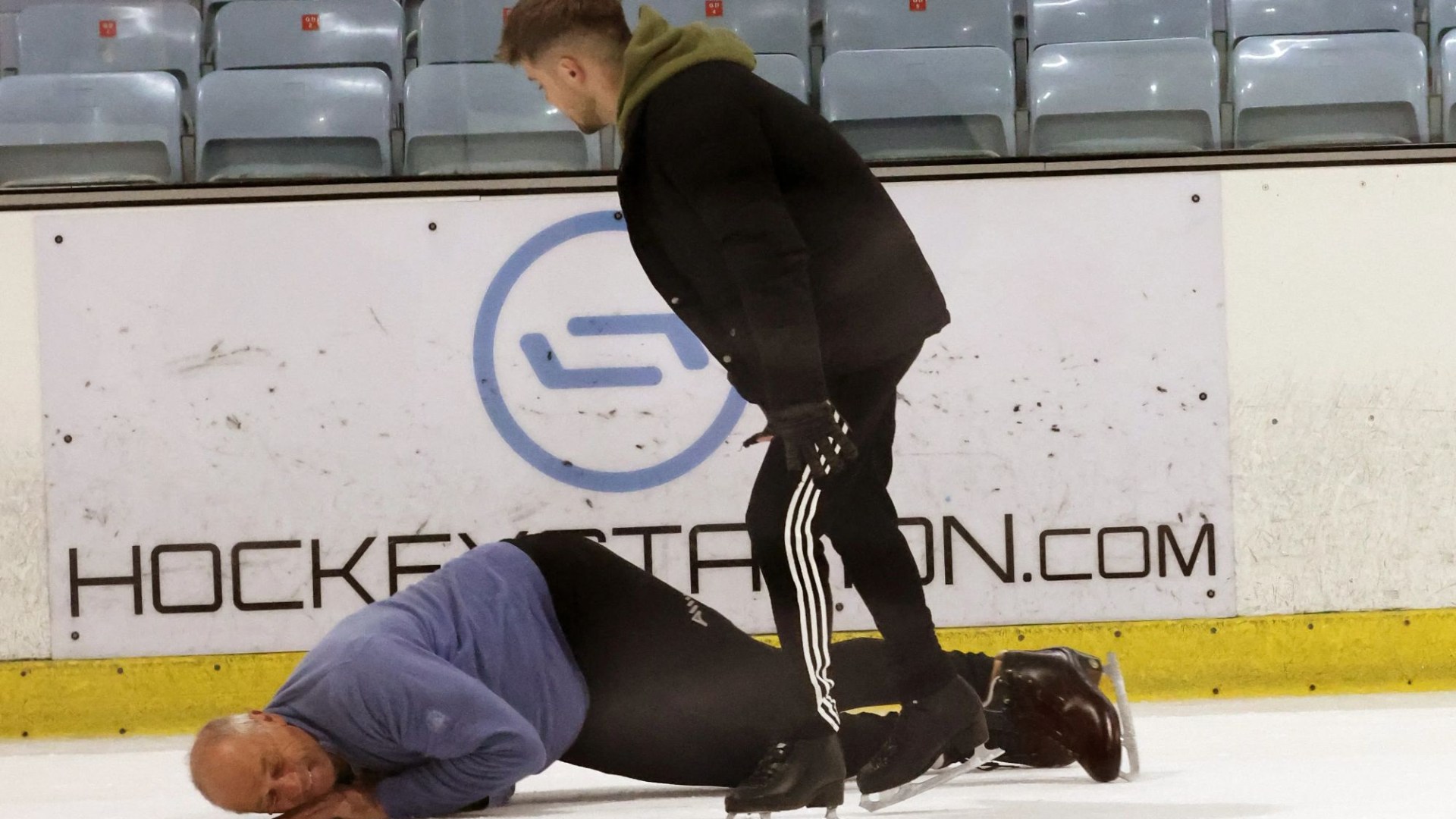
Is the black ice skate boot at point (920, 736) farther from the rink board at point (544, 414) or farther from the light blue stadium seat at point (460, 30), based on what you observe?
the light blue stadium seat at point (460, 30)

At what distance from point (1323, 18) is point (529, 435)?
2.43 meters

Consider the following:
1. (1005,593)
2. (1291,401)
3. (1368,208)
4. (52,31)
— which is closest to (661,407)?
(1005,593)

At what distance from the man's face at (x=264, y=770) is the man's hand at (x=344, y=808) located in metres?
0.02

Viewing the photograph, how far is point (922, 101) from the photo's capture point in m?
3.72

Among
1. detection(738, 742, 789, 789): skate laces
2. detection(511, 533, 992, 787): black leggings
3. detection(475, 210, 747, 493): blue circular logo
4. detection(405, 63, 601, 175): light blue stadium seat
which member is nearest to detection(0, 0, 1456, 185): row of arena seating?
detection(405, 63, 601, 175): light blue stadium seat

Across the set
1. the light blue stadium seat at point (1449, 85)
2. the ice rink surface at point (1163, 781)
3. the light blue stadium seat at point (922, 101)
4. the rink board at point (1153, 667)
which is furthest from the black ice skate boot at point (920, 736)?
the light blue stadium seat at point (1449, 85)

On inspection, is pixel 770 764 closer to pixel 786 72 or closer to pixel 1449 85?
pixel 786 72

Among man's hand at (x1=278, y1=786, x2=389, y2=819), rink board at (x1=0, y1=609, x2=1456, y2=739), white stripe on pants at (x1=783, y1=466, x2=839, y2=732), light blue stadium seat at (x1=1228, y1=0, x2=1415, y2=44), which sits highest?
light blue stadium seat at (x1=1228, y1=0, x2=1415, y2=44)

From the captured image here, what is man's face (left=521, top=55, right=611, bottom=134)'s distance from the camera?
2.20 m

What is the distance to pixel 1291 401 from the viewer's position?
3443 millimetres

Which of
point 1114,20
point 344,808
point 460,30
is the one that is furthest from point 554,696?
point 1114,20

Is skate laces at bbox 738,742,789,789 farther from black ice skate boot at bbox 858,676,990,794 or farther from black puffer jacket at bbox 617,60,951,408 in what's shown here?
black puffer jacket at bbox 617,60,951,408

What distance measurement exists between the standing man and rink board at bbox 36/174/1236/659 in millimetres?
1203

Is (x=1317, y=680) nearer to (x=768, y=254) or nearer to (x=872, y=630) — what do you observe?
(x=872, y=630)
